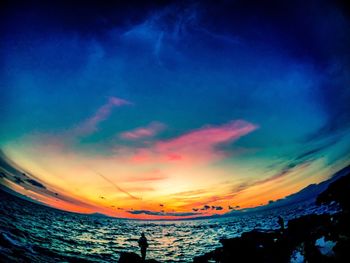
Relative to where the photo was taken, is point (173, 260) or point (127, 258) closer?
point (127, 258)

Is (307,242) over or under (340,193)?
under

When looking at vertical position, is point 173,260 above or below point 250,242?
below

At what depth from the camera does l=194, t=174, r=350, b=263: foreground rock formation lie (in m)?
13.8

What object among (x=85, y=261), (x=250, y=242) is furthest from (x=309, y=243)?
(x=85, y=261)

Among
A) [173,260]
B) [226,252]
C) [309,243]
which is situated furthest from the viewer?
[173,260]

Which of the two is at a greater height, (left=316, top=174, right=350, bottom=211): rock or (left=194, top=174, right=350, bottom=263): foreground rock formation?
(left=316, top=174, right=350, bottom=211): rock

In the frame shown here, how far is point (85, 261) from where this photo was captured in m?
24.6

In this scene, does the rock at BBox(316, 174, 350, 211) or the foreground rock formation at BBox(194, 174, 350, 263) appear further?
the rock at BBox(316, 174, 350, 211)

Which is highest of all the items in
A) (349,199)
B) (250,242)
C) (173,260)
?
(349,199)

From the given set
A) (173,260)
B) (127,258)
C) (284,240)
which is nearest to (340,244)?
(284,240)

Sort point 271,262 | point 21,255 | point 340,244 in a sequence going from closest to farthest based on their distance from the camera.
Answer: point 340,244
point 271,262
point 21,255

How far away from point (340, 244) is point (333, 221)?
240 centimetres

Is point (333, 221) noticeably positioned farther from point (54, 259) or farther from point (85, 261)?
point (54, 259)

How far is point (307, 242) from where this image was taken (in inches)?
599
